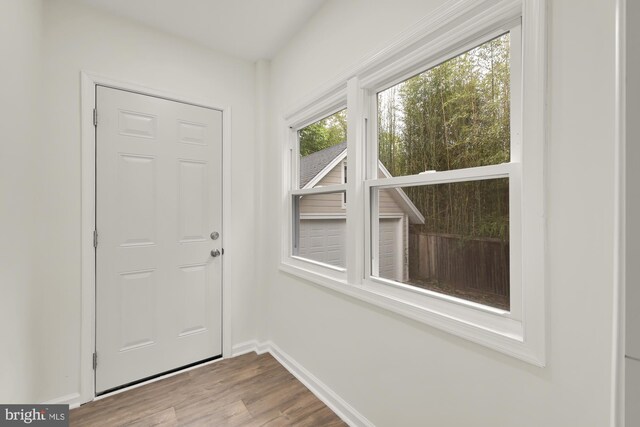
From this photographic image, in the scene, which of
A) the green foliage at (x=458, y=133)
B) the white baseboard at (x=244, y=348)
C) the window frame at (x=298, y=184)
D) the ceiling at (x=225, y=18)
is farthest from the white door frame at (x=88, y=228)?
the green foliage at (x=458, y=133)

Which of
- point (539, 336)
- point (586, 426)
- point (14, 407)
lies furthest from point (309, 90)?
point (14, 407)

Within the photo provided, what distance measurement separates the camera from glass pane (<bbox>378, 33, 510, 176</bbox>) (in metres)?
1.13

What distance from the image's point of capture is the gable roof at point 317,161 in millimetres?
2010

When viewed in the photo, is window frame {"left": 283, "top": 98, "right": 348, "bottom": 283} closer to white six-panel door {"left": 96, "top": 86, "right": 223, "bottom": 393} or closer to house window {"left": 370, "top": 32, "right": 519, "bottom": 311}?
house window {"left": 370, "top": 32, "right": 519, "bottom": 311}

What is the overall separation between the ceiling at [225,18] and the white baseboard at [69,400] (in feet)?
8.40

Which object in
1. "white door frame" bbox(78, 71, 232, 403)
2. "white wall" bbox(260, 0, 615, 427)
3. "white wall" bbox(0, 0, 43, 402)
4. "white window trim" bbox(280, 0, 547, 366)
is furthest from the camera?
"white door frame" bbox(78, 71, 232, 403)

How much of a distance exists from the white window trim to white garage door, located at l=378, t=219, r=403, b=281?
0.07 meters

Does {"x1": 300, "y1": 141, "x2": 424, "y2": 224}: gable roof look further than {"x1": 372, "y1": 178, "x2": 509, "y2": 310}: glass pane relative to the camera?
Yes

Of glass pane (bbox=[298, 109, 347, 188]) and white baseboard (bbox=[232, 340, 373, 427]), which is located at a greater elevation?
glass pane (bbox=[298, 109, 347, 188])

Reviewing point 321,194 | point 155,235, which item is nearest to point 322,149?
point 321,194

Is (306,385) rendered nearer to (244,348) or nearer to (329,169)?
(244,348)

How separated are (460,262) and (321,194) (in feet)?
3.66

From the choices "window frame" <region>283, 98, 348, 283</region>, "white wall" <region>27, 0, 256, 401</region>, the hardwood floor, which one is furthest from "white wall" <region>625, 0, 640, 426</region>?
"white wall" <region>27, 0, 256, 401</region>

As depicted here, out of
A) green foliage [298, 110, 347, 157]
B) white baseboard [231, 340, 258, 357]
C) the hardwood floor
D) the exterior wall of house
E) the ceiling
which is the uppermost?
the ceiling
